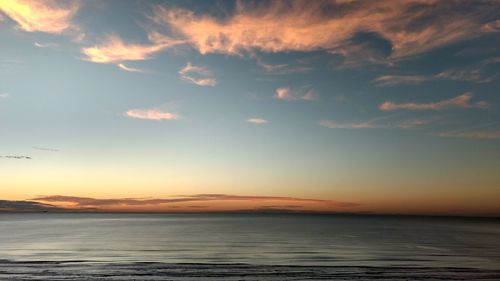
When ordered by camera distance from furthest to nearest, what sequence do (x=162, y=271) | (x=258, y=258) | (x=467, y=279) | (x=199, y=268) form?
(x=258, y=258), (x=199, y=268), (x=162, y=271), (x=467, y=279)

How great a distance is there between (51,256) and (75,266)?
15.1 meters

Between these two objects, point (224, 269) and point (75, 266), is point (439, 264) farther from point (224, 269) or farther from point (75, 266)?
point (75, 266)

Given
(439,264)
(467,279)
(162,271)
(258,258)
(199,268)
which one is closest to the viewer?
(467,279)

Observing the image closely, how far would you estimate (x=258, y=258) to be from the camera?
2464 inches

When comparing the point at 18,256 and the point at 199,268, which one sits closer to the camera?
the point at 199,268

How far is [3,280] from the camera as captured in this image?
41.4m

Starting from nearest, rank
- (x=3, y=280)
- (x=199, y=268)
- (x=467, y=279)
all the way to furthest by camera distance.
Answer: (x=3, y=280), (x=467, y=279), (x=199, y=268)

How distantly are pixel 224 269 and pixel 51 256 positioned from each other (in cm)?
3028

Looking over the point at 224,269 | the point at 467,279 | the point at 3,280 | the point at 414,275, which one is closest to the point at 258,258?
the point at 224,269

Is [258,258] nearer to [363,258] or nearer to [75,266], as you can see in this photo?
[363,258]

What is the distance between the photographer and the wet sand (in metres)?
44.5

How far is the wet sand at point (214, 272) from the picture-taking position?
146ft

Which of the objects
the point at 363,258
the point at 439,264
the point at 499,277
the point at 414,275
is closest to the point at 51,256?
the point at 363,258

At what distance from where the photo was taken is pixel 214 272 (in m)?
48.0
